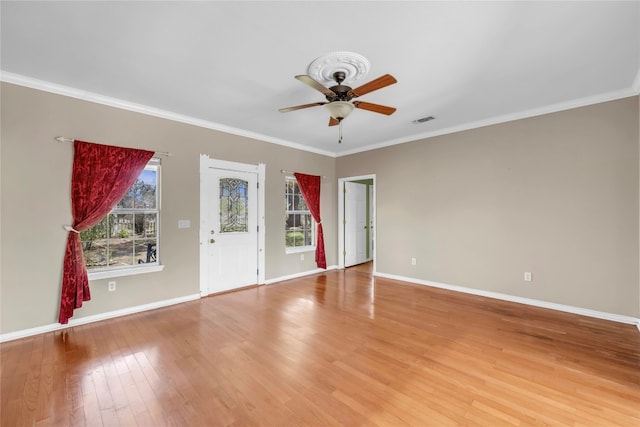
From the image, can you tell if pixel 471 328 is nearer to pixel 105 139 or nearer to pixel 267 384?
pixel 267 384

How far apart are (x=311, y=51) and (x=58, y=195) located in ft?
10.6

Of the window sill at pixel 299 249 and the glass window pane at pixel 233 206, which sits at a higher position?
the glass window pane at pixel 233 206

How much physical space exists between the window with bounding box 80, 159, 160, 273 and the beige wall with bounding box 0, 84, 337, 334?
0.15m

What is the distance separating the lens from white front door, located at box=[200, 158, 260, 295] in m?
4.24

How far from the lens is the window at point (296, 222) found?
18.1ft

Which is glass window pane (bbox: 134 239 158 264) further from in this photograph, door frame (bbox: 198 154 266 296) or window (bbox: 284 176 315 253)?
window (bbox: 284 176 315 253)

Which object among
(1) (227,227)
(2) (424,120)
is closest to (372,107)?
(2) (424,120)

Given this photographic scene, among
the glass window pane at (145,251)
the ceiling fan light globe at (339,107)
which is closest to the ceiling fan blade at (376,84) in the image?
the ceiling fan light globe at (339,107)

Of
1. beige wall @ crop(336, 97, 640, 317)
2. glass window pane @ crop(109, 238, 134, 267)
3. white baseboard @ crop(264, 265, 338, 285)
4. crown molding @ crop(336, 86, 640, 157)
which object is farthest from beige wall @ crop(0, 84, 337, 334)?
beige wall @ crop(336, 97, 640, 317)

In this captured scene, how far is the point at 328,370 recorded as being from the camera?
7.46 feet

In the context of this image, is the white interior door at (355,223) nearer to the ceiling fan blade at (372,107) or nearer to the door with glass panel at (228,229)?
the door with glass panel at (228,229)

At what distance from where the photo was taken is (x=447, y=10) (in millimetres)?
1913

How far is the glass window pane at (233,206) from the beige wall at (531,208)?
2.89 meters

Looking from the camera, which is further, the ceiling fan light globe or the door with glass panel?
the door with glass panel
